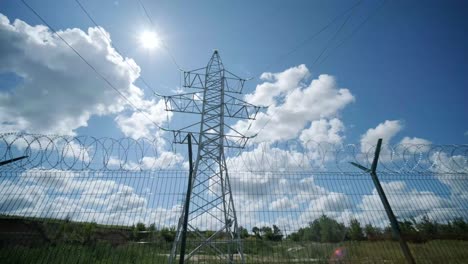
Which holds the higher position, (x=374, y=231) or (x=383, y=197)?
(x=383, y=197)

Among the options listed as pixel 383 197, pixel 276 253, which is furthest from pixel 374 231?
pixel 276 253

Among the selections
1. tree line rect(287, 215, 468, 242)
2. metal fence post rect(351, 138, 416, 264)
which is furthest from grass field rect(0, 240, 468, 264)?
metal fence post rect(351, 138, 416, 264)

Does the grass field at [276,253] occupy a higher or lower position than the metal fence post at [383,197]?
lower

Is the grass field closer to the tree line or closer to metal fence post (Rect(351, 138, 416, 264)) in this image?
the tree line

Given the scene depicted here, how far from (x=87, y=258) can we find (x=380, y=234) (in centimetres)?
763

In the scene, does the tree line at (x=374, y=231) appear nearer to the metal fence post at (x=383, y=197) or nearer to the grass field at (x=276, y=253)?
the grass field at (x=276, y=253)

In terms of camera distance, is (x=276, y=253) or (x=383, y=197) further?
(x=276, y=253)

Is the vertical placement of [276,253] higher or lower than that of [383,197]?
lower

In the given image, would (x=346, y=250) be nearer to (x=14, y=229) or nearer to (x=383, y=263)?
(x=383, y=263)

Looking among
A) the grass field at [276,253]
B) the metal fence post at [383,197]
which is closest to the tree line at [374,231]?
the grass field at [276,253]

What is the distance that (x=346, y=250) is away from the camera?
6.19 m

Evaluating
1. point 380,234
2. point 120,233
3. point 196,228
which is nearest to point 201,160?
point 196,228

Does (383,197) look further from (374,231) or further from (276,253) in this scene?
(276,253)

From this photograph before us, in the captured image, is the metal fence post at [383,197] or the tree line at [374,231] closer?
the metal fence post at [383,197]
